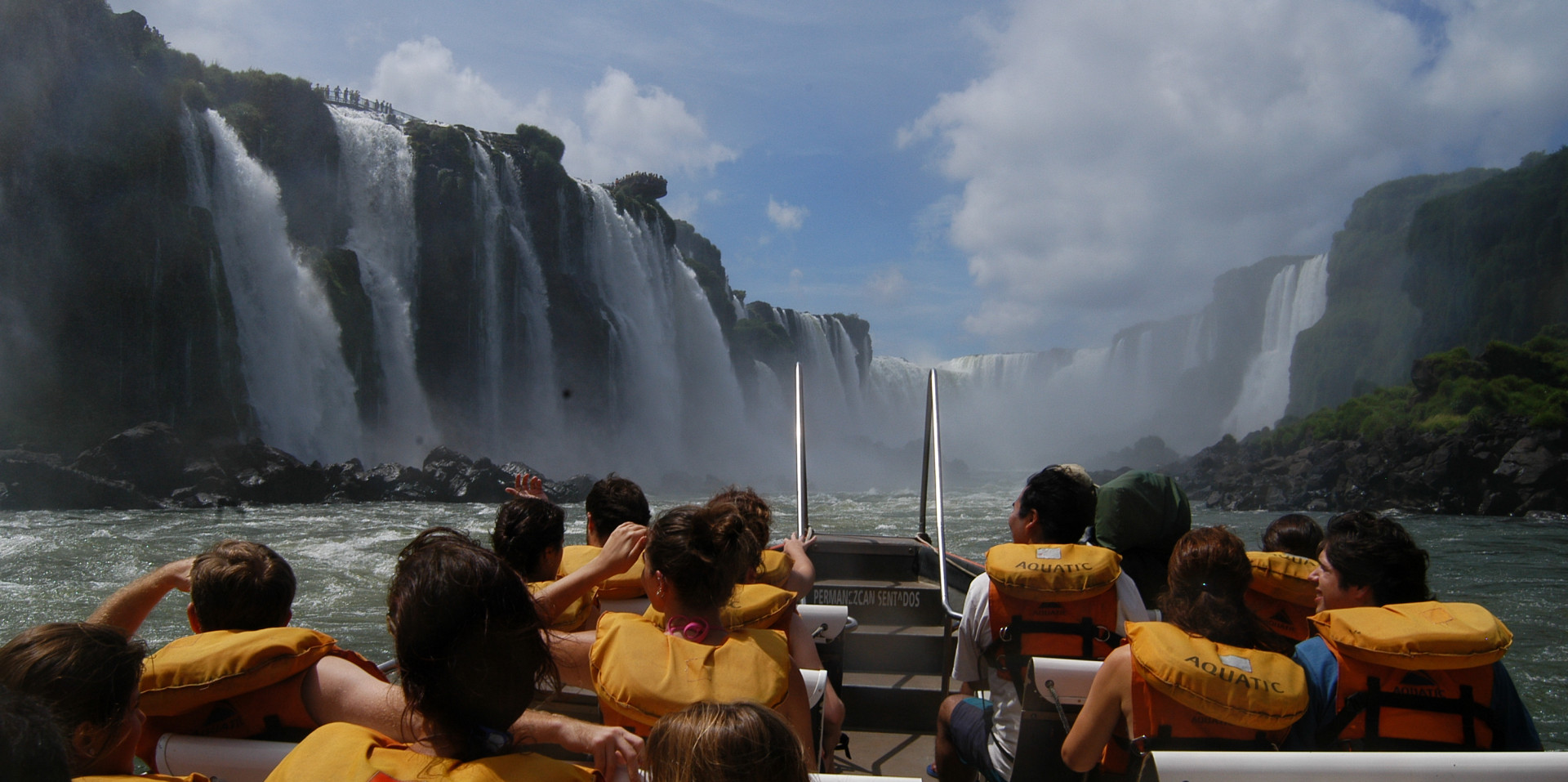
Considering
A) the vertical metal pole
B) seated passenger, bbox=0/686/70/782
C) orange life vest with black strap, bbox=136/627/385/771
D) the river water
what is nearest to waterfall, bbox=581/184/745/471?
the river water

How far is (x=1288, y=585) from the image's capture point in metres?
2.57

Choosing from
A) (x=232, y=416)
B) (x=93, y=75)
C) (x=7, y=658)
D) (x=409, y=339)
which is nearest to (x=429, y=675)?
(x=7, y=658)

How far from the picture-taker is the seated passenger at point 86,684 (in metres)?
1.28

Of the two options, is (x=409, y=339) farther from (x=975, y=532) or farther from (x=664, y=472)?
(x=975, y=532)

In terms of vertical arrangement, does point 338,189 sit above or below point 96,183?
above

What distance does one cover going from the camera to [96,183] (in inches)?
837

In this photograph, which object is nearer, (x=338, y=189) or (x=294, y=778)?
(x=294, y=778)

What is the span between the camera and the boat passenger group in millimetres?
1187

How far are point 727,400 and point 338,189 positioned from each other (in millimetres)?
22111

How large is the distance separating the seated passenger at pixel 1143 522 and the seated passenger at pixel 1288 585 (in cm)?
31

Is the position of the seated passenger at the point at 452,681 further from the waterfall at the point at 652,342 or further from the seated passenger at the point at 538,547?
the waterfall at the point at 652,342

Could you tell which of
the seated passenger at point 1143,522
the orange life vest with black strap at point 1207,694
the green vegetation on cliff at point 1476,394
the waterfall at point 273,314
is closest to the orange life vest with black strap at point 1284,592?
the seated passenger at point 1143,522

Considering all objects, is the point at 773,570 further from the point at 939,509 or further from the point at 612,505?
the point at 939,509

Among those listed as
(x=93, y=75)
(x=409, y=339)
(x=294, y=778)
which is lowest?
(x=294, y=778)
